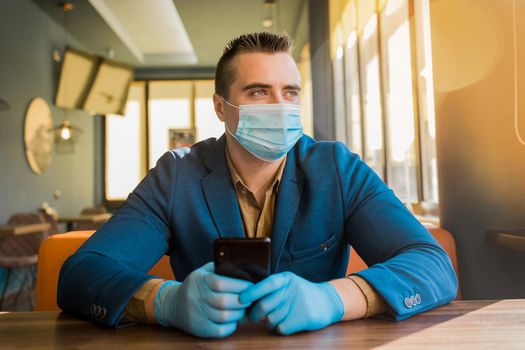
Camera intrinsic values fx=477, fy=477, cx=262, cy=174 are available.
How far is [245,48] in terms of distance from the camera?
1477mm

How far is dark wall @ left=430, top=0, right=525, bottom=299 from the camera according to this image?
1548 mm

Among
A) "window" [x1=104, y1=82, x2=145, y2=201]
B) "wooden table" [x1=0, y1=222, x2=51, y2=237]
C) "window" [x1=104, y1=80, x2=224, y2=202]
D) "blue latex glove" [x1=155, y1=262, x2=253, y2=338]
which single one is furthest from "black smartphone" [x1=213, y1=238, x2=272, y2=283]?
"window" [x1=104, y1=82, x2=145, y2=201]

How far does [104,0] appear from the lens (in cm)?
629

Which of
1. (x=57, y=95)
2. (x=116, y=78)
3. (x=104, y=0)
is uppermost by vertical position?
(x=104, y=0)

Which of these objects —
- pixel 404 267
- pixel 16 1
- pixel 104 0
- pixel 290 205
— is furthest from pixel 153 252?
pixel 104 0

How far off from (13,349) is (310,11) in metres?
5.31

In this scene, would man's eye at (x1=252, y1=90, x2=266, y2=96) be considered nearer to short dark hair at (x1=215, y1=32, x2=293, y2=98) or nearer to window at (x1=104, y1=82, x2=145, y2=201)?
short dark hair at (x1=215, y1=32, x2=293, y2=98)

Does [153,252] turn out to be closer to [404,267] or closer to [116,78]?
[404,267]

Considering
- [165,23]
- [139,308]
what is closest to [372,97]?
[139,308]

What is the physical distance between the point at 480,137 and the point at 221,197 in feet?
2.99

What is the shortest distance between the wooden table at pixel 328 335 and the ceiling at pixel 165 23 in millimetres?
5629

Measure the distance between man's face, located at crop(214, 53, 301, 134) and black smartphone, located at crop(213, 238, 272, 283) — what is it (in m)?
0.73

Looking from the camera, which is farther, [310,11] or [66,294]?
[310,11]

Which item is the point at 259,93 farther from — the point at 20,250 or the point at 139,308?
the point at 20,250
